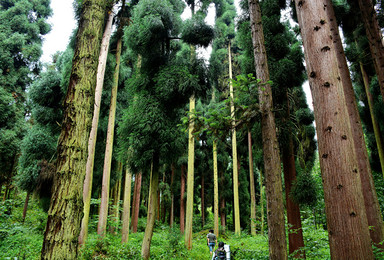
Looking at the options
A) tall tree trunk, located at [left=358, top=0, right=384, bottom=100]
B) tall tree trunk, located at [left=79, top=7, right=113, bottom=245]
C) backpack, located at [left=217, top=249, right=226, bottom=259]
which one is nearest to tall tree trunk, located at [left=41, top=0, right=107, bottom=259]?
tall tree trunk, located at [left=79, top=7, right=113, bottom=245]

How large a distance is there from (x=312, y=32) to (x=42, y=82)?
9498 mm

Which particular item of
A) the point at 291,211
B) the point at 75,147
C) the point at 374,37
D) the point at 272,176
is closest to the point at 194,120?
the point at 272,176

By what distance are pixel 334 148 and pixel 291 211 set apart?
4.61m

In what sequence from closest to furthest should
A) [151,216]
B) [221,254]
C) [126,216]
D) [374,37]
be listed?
[374,37] < [221,254] < [151,216] < [126,216]

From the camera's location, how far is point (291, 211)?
5.83 metres

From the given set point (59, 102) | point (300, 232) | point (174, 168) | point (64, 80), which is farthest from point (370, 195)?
point (174, 168)

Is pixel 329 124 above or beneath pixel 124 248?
above

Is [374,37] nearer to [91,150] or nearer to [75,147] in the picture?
[75,147]

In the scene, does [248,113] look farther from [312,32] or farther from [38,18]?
[38,18]

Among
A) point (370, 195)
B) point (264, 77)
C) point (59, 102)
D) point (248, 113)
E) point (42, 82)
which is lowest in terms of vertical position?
point (370, 195)

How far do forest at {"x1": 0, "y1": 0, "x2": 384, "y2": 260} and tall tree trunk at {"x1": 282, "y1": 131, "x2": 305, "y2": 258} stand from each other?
3 cm

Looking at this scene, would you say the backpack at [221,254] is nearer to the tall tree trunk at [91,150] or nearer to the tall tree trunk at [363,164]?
the tall tree trunk at [363,164]

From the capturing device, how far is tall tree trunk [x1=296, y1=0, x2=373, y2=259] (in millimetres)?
1737

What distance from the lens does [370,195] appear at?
14.9ft
